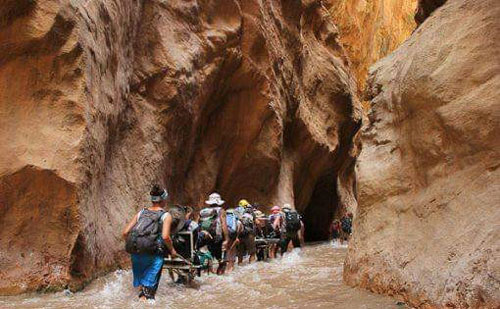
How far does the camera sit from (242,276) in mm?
9078

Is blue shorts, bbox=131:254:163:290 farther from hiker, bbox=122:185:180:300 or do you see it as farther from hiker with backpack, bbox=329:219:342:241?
hiker with backpack, bbox=329:219:342:241

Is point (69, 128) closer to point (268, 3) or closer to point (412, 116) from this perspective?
point (412, 116)

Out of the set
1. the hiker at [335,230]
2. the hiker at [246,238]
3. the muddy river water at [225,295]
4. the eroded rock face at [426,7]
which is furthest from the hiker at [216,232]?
the hiker at [335,230]

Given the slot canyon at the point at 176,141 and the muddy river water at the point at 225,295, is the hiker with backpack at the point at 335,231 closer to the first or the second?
the slot canyon at the point at 176,141

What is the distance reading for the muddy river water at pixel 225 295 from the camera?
5.92 m

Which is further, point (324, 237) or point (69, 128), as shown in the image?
point (324, 237)

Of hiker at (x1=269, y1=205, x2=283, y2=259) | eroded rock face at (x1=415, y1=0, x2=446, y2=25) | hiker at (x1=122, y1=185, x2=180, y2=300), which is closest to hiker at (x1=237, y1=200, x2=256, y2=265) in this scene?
hiker at (x1=269, y1=205, x2=283, y2=259)

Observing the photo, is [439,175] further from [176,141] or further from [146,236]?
[176,141]

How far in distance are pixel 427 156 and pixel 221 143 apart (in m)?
9.48

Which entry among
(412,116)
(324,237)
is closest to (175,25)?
(412,116)

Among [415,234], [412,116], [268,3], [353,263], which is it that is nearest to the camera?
[415,234]

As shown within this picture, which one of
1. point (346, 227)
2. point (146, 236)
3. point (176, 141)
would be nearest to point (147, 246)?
point (146, 236)

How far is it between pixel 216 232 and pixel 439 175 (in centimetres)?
430

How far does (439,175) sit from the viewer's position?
5938 millimetres
